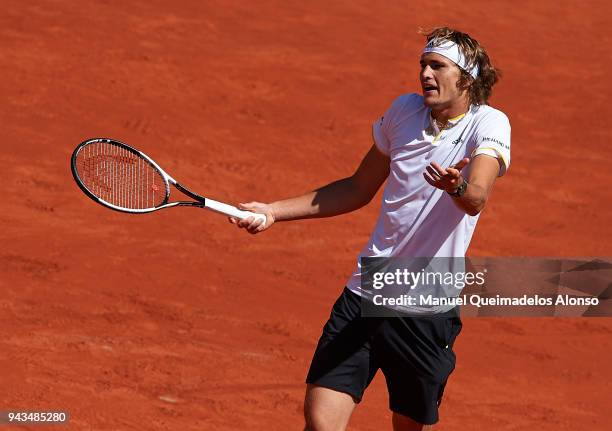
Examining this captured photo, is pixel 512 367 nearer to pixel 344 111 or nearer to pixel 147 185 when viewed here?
pixel 147 185

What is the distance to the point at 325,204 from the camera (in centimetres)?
502

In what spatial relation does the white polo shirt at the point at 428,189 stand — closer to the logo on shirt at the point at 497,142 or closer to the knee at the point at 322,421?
the logo on shirt at the point at 497,142

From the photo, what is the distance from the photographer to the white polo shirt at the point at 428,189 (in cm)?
455

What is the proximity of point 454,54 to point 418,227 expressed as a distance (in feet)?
2.47

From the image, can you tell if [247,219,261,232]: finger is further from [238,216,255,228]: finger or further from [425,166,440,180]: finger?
[425,166,440,180]: finger

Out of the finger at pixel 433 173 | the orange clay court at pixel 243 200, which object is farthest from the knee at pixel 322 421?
the orange clay court at pixel 243 200

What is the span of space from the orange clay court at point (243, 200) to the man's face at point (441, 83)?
8.96 feet

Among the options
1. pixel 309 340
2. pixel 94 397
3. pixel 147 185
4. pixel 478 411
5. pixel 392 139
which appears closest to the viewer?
pixel 392 139

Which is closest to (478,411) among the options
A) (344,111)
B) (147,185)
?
(147,185)

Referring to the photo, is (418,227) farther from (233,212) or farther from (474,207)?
(233,212)

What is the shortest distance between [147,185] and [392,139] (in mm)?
1338

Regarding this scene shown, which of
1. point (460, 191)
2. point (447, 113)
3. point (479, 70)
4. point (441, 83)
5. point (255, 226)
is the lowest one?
point (255, 226)

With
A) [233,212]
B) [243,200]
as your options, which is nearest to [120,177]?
[233,212]

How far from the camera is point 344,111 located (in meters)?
12.5
